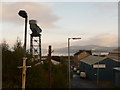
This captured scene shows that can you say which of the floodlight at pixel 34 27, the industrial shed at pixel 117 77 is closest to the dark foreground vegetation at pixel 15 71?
the floodlight at pixel 34 27

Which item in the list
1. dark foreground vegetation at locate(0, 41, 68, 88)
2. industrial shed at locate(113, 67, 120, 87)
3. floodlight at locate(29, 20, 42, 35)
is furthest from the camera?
industrial shed at locate(113, 67, 120, 87)

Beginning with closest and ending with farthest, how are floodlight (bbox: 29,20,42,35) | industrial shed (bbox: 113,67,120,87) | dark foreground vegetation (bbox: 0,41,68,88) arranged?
dark foreground vegetation (bbox: 0,41,68,88) < floodlight (bbox: 29,20,42,35) < industrial shed (bbox: 113,67,120,87)

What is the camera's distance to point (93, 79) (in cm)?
4638

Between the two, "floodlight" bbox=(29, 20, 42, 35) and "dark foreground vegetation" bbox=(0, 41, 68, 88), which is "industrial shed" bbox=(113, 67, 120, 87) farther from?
"dark foreground vegetation" bbox=(0, 41, 68, 88)

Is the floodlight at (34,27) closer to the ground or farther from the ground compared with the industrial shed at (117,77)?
Answer: farther from the ground

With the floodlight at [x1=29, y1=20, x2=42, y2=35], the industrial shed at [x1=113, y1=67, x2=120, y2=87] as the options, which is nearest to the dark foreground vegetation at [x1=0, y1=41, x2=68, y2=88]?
the floodlight at [x1=29, y1=20, x2=42, y2=35]

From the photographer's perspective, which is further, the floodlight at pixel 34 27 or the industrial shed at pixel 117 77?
the industrial shed at pixel 117 77

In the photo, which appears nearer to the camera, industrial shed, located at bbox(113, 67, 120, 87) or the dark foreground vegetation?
the dark foreground vegetation

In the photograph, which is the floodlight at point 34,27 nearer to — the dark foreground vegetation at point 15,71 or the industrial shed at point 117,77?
the dark foreground vegetation at point 15,71

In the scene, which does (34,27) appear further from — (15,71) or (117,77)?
(117,77)

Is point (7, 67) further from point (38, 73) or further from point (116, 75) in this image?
point (116, 75)

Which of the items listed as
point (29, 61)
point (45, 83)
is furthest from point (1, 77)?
point (45, 83)

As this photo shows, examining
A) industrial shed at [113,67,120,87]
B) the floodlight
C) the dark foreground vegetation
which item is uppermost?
the floodlight

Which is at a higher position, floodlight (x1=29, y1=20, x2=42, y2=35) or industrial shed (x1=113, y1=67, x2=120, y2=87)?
floodlight (x1=29, y1=20, x2=42, y2=35)
